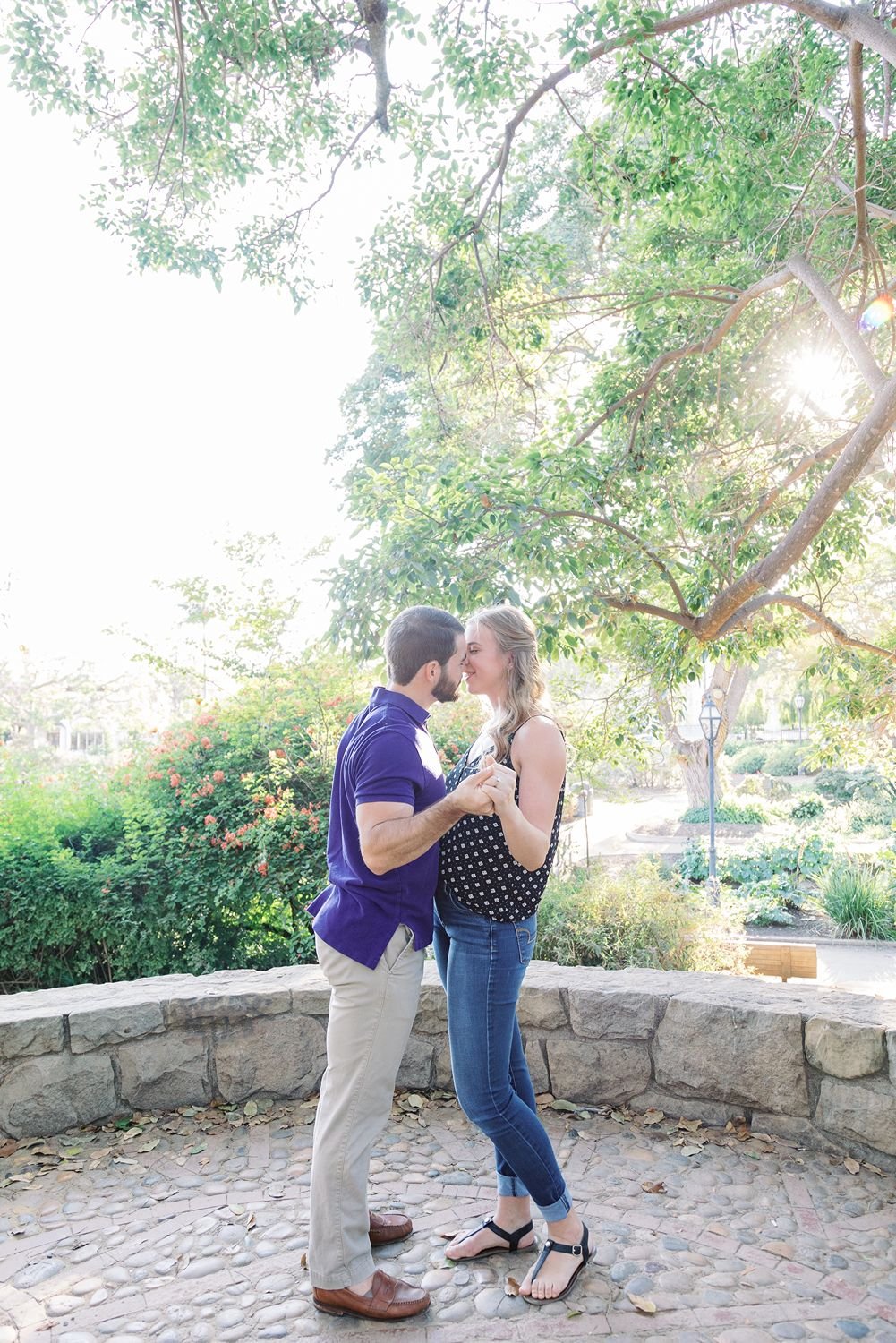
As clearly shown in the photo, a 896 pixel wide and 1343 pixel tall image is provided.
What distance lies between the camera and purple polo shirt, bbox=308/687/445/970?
2.14 metres

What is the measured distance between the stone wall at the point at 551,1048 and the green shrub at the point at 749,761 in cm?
3057

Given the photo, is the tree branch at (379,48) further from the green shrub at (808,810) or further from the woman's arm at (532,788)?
the green shrub at (808,810)

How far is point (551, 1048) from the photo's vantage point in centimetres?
355

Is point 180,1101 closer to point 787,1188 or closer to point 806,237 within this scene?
point 787,1188

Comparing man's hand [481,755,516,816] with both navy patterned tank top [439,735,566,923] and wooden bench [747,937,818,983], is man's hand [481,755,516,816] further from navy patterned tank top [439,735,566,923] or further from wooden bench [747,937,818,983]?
wooden bench [747,937,818,983]

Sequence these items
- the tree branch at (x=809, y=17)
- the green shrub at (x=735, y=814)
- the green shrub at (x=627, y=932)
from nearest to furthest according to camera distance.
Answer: the tree branch at (x=809, y=17), the green shrub at (x=627, y=932), the green shrub at (x=735, y=814)

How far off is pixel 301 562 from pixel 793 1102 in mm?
14360

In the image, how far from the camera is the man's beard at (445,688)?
2.31m

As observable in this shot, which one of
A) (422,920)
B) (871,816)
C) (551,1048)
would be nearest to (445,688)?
(422,920)

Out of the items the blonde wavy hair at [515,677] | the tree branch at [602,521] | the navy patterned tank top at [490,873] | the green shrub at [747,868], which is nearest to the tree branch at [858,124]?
the tree branch at [602,521]

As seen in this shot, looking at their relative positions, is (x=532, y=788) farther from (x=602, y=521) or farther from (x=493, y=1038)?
(x=602, y=521)

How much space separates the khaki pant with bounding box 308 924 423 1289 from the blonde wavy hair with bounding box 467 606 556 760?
58 cm

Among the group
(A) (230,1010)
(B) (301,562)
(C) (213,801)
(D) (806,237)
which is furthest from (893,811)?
(A) (230,1010)

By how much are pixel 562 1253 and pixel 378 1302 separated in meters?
0.48
